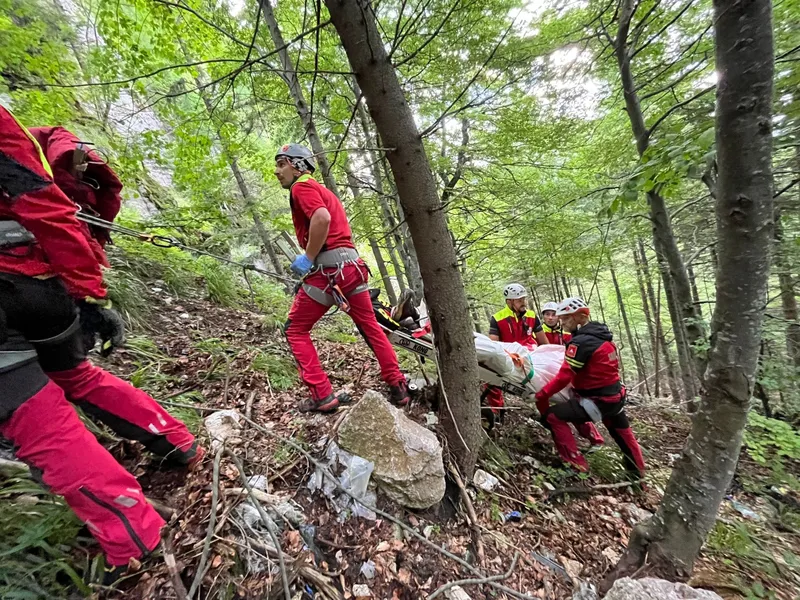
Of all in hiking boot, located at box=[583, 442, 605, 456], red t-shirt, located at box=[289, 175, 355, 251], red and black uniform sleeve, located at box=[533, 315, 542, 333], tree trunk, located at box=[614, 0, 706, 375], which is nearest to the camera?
red t-shirt, located at box=[289, 175, 355, 251]

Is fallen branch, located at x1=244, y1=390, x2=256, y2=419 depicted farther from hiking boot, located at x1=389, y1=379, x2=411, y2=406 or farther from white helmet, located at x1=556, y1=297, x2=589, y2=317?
white helmet, located at x1=556, y1=297, x2=589, y2=317

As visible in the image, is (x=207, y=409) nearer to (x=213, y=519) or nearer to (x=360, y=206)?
(x=213, y=519)

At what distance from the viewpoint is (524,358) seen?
456cm

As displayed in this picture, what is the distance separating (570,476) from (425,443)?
2130 millimetres

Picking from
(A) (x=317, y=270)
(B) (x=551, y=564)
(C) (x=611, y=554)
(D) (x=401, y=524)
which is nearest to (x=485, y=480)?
(B) (x=551, y=564)

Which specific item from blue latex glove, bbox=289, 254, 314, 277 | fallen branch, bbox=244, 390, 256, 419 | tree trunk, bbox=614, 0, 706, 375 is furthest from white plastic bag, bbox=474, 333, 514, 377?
tree trunk, bbox=614, 0, 706, 375

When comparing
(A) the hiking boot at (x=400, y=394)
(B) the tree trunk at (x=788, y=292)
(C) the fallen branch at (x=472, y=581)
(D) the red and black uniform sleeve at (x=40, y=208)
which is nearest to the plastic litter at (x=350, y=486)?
(C) the fallen branch at (x=472, y=581)

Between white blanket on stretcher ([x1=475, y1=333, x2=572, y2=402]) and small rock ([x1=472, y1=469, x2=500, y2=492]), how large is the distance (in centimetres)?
122

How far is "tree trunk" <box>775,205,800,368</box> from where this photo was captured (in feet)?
15.5

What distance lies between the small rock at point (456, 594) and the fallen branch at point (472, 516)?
0.97 feet

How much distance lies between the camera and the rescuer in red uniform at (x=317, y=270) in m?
3.16

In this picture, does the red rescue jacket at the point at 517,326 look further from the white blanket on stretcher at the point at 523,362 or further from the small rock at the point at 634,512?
the small rock at the point at 634,512

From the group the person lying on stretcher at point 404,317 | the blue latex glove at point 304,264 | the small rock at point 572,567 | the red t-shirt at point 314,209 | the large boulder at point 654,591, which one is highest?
the red t-shirt at point 314,209

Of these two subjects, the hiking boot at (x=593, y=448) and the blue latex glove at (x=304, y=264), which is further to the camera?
the hiking boot at (x=593, y=448)
